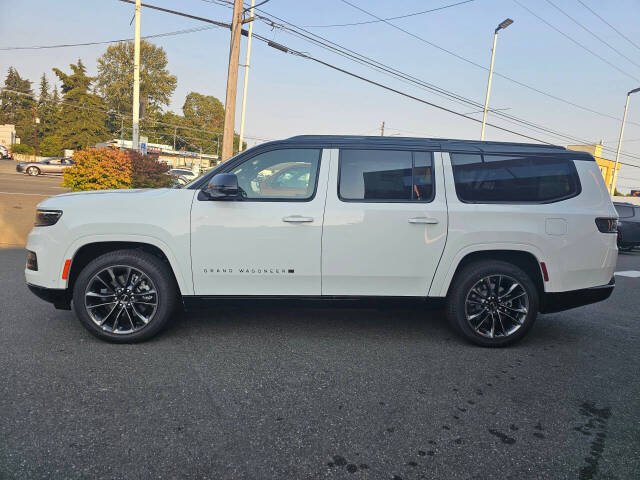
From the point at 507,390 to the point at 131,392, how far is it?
2.76m

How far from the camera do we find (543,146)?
4273mm

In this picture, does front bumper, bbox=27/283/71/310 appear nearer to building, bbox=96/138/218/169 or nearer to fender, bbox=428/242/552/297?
fender, bbox=428/242/552/297

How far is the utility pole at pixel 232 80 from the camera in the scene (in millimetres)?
12289

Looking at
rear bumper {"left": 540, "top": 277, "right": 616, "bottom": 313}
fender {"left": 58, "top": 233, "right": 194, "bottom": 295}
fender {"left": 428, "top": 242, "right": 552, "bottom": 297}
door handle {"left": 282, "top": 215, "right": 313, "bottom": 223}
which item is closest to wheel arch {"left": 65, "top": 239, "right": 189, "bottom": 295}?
fender {"left": 58, "top": 233, "right": 194, "bottom": 295}

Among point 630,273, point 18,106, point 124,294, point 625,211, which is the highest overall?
point 18,106

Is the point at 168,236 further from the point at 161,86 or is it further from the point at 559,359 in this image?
the point at 161,86

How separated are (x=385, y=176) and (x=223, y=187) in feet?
4.84

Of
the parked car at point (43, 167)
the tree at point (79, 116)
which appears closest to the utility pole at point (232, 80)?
the parked car at point (43, 167)

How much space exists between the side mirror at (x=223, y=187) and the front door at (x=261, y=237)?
0.07 metres

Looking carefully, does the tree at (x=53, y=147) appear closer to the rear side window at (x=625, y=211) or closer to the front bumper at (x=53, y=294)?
the rear side window at (x=625, y=211)

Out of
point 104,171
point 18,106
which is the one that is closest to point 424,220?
point 104,171

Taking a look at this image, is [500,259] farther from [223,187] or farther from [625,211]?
[625,211]

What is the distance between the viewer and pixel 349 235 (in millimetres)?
3887

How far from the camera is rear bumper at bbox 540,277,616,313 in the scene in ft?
13.5
